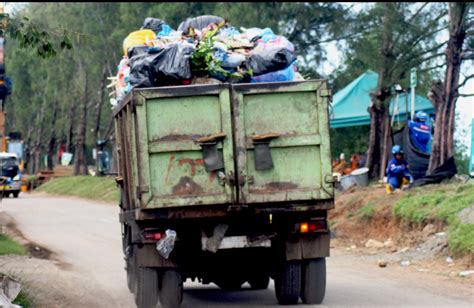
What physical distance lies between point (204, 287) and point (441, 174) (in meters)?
8.97

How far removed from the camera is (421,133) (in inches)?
971

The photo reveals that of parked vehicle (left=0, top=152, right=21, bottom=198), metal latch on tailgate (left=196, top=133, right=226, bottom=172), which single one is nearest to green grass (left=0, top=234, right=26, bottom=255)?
metal latch on tailgate (left=196, top=133, right=226, bottom=172)

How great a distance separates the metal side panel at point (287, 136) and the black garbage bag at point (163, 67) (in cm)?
71

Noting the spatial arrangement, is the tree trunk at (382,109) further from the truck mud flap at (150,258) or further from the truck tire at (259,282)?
the truck mud flap at (150,258)

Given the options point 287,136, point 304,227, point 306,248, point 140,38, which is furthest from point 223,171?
point 140,38

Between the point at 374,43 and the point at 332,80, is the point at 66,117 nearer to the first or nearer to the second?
the point at 332,80

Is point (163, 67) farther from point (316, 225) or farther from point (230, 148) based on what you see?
point (316, 225)

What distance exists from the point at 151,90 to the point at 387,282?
17.0 ft

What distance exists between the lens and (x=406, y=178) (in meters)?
22.9

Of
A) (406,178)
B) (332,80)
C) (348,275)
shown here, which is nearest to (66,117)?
(332,80)

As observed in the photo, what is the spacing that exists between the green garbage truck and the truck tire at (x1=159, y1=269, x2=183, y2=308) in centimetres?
1

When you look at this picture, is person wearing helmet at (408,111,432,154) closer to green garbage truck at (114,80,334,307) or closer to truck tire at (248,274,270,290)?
truck tire at (248,274,270,290)

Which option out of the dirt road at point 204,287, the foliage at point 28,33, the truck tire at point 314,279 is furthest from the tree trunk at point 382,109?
the foliage at point 28,33

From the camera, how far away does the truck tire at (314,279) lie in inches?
466
